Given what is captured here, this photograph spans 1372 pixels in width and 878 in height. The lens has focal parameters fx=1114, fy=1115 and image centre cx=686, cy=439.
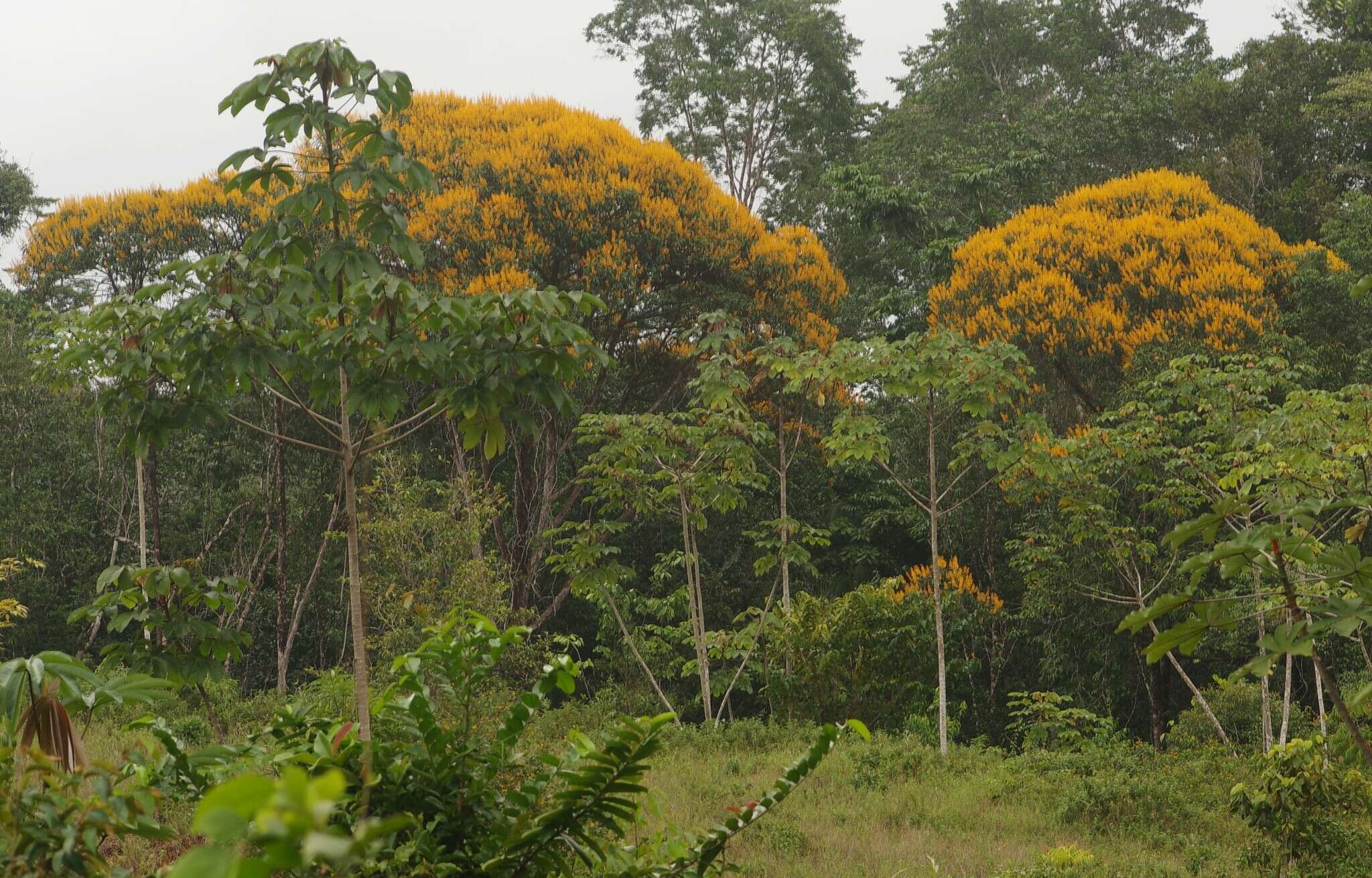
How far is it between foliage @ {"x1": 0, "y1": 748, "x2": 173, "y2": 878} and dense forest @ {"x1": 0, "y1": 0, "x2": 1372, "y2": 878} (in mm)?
11

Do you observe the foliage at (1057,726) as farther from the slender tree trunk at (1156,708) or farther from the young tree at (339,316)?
the young tree at (339,316)

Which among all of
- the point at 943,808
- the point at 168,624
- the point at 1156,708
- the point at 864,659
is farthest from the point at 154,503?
the point at 1156,708

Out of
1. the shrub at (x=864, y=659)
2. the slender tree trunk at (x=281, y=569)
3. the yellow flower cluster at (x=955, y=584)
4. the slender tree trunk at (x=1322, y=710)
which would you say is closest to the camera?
the slender tree trunk at (x=1322, y=710)

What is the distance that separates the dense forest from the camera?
2775 millimetres

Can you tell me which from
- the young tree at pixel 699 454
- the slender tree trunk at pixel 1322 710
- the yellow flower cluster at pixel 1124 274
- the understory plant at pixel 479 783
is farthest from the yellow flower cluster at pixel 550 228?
the understory plant at pixel 479 783

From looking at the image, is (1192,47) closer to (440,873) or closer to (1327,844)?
(1327,844)

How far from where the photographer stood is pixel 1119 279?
12.5 metres

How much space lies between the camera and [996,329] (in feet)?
41.4

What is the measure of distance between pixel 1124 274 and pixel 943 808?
7713 mm

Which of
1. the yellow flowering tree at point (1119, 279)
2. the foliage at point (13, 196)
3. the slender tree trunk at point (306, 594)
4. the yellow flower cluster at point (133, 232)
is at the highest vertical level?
the foliage at point (13, 196)

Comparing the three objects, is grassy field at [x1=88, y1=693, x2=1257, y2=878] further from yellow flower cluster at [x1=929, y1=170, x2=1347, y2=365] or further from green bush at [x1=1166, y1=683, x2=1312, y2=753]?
yellow flower cluster at [x1=929, y1=170, x2=1347, y2=365]

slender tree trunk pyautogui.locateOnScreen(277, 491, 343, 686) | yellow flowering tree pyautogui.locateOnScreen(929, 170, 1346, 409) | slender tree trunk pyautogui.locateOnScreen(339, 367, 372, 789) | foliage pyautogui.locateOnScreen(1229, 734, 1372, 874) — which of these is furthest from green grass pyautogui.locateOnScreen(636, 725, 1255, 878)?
slender tree trunk pyautogui.locateOnScreen(277, 491, 343, 686)

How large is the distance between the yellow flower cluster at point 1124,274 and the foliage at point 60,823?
1139 centimetres

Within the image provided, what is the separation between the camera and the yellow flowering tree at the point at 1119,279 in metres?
11.7
